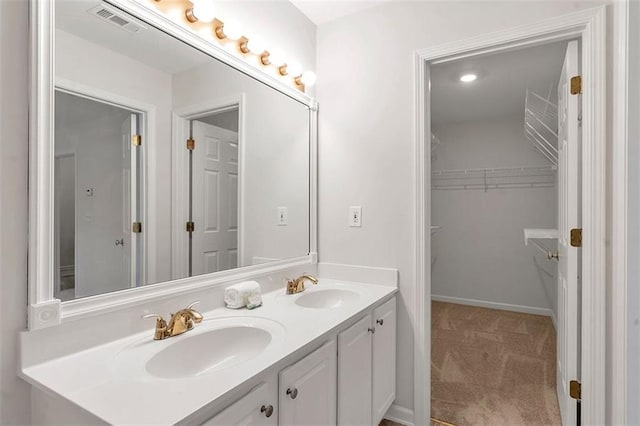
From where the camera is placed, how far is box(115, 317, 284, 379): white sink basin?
3.35ft

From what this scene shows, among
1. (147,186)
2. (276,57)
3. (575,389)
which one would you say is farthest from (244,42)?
(575,389)

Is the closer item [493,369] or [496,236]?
[493,369]

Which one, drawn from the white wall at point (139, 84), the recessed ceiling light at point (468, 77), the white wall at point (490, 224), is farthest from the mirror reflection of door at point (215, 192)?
the white wall at point (490, 224)

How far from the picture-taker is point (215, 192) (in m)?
1.56

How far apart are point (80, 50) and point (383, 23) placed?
1.53 meters

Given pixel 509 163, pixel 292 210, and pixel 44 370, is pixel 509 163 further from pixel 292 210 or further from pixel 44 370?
pixel 44 370

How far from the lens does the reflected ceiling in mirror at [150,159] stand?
1062 mm

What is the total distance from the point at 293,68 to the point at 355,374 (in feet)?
5.38

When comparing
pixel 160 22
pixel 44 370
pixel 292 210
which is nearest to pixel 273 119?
pixel 292 210

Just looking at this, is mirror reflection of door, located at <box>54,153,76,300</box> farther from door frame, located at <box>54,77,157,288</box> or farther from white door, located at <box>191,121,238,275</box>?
white door, located at <box>191,121,238,275</box>

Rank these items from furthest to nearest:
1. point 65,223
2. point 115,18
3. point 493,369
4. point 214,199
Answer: point 493,369 → point 214,199 → point 115,18 → point 65,223

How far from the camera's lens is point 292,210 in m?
2.02

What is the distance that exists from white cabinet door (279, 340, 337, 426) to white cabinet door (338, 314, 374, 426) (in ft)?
0.17

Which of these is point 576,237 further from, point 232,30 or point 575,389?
point 232,30
